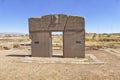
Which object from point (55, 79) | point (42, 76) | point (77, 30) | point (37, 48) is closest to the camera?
point (55, 79)

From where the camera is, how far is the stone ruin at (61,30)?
1512 cm

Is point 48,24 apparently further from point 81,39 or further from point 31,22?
point 81,39

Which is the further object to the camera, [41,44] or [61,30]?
[41,44]

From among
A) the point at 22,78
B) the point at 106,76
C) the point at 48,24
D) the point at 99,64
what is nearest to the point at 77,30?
the point at 48,24

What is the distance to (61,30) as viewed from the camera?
1539 centimetres

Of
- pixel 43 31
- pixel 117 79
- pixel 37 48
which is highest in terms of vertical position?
pixel 43 31

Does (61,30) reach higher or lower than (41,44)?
higher

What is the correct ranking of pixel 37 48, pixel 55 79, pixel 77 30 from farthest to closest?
1. pixel 37 48
2. pixel 77 30
3. pixel 55 79

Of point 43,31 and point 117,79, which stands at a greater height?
point 43,31

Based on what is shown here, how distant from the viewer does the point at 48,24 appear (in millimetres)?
15539

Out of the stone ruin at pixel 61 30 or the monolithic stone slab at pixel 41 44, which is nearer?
the stone ruin at pixel 61 30

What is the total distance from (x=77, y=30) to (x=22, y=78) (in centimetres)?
763

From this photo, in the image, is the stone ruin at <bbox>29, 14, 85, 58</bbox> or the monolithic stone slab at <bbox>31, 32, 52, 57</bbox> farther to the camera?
the monolithic stone slab at <bbox>31, 32, 52, 57</bbox>

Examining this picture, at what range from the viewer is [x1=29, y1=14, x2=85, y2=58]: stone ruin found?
49.6 ft
